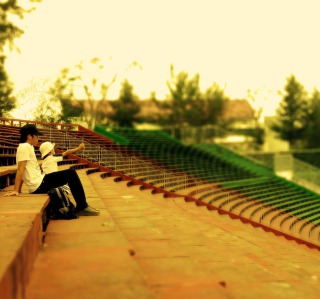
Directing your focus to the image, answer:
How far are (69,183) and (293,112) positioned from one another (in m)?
36.8

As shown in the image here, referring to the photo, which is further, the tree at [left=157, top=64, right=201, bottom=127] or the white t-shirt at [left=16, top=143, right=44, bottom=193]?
the tree at [left=157, top=64, right=201, bottom=127]

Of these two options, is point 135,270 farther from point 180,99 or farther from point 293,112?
point 293,112

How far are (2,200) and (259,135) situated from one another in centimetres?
3565

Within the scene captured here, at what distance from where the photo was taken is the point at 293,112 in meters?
39.4

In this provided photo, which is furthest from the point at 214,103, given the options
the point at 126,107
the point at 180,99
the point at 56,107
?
the point at 56,107

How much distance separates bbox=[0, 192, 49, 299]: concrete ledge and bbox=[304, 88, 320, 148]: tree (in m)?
36.4

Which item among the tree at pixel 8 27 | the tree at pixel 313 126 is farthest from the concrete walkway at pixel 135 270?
the tree at pixel 313 126

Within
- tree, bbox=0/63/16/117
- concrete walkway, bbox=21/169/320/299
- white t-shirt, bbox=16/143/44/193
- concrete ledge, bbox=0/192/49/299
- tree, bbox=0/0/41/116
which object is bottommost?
concrete walkway, bbox=21/169/320/299

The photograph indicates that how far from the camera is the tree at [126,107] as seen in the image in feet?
115

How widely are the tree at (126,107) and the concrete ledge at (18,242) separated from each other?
30.4m

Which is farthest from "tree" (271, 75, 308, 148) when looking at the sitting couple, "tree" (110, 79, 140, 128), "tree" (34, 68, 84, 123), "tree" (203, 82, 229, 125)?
the sitting couple

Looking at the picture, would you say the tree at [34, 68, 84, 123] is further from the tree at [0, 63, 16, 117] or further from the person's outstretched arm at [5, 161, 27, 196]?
the person's outstretched arm at [5, 161, 27, 196]

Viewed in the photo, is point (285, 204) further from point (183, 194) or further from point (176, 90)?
point (176, 90)

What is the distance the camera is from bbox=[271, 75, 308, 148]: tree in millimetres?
39281
